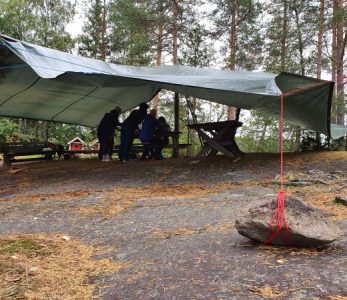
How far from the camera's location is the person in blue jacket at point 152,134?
8621 mm

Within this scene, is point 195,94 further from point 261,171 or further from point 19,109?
point 19,109

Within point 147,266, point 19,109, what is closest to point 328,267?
point 147,266

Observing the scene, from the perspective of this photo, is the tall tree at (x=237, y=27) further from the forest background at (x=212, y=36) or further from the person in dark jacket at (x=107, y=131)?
the person in dark jacket at (x=107, y=131)

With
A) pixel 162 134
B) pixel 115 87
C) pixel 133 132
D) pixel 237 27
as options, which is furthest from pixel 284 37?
pixel 115 87

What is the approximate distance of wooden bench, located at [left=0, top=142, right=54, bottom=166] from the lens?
9.26 meters

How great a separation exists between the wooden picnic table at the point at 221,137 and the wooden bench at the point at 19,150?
4.74 m

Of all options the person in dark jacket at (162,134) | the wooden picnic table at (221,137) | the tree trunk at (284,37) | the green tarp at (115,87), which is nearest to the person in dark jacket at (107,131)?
the green tarp at (115,87)

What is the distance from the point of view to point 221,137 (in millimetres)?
7383

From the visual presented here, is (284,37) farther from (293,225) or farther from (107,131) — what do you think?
(293,225)

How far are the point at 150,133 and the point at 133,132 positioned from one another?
1.56 feet

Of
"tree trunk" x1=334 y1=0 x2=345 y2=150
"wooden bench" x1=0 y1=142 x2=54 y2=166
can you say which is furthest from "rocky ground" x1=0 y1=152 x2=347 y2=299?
"tree trunk" x1=334 y1=0 x2=345 y2=150

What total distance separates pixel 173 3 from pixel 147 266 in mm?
14379

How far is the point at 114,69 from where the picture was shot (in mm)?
6824

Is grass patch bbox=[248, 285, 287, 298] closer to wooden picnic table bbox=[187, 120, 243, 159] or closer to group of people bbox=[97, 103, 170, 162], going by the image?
wooden picnic table bbox=[187, 120, 243, 159]
